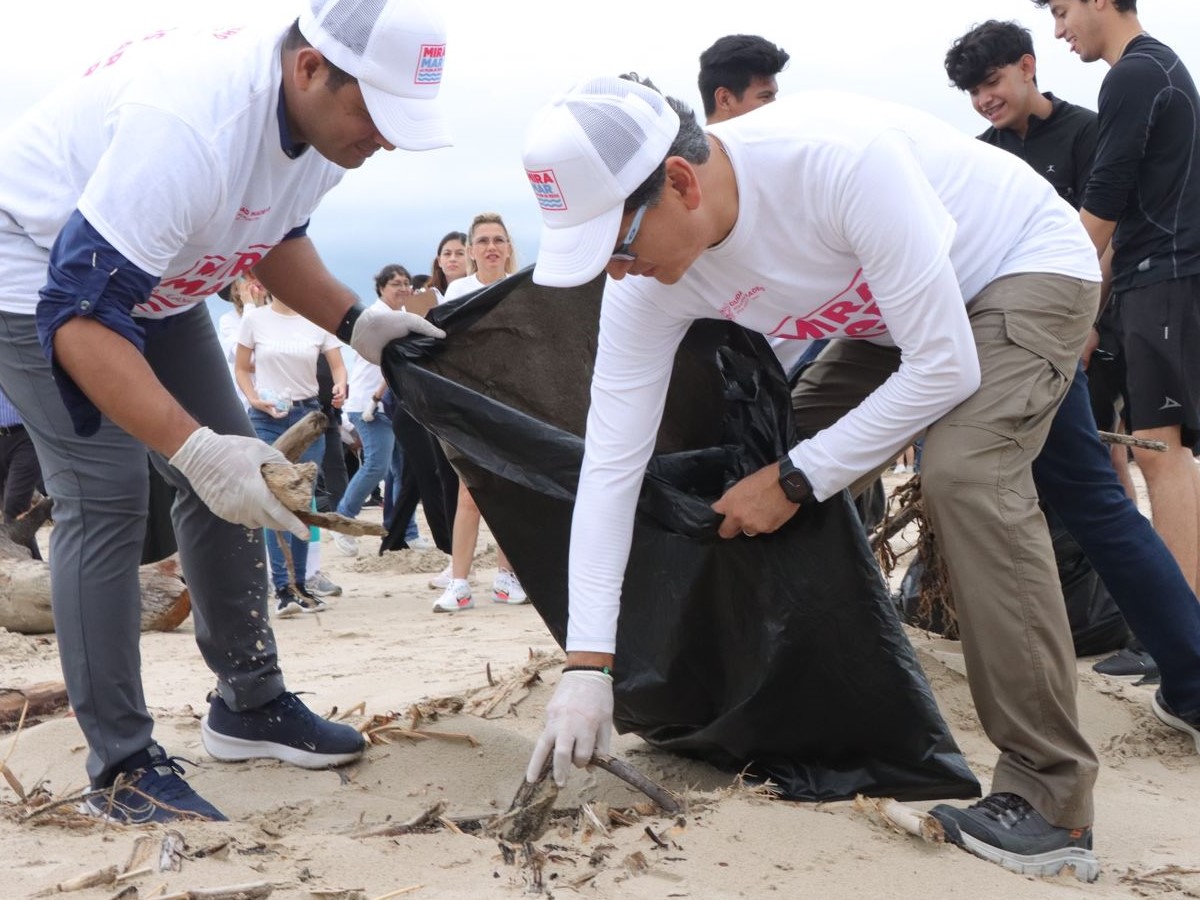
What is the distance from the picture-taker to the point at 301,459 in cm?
612

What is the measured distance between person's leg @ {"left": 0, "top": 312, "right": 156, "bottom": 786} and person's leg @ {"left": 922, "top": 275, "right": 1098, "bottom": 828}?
151cm

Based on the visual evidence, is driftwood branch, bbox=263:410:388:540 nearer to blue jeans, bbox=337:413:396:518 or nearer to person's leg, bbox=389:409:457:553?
person's leg, bbox=389:409:457:553

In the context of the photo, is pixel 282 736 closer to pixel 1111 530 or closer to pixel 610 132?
pixel 610 132

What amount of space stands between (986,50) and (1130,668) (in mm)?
1835

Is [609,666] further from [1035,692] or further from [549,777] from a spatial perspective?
[1035,692]

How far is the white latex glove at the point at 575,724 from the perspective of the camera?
6.84 feet

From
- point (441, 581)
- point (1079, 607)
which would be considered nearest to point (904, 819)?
point (1079, 607)

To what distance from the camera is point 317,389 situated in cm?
632

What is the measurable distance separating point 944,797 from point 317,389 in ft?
15.2

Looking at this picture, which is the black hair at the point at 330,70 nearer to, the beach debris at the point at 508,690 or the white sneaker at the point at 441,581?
the beach debris at the point at 508,690

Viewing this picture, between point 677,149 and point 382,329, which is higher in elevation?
point 677,149

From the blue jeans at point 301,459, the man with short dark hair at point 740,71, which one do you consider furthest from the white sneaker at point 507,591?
the man with short dark hair at point 740,71

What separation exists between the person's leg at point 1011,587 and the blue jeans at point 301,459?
4.08 meters

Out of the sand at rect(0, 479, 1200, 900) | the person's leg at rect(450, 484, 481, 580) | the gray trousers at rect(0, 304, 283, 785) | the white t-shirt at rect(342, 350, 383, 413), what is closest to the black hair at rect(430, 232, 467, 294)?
the white t-shirt at rect(342, 350, 383, 413)
